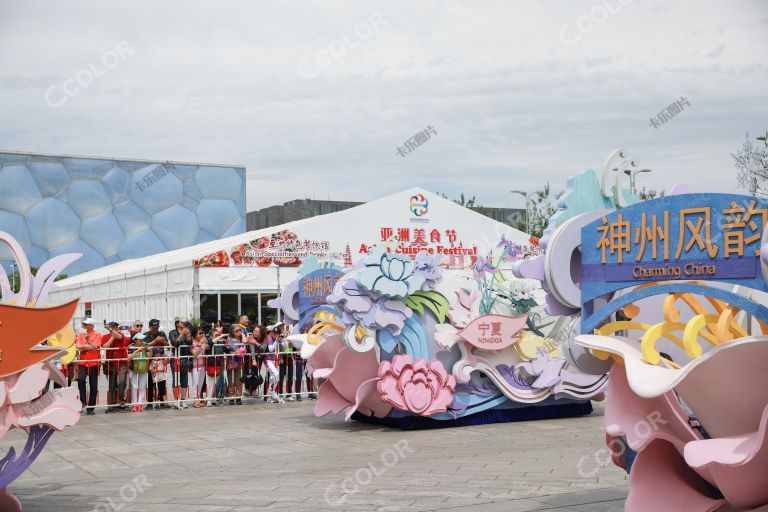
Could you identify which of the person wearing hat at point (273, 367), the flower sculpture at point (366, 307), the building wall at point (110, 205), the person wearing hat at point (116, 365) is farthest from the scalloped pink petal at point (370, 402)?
the building wall at point (110, 205)

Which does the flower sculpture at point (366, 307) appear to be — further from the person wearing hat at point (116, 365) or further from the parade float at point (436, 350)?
the person wearing hat at point (116, 365)

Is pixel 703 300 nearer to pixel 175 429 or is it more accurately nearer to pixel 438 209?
pixel 175 429

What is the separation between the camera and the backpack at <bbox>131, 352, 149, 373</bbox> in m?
14.2

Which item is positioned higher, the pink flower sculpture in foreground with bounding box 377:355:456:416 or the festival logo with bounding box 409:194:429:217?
the festival logo with bounding box 409:194:429:217

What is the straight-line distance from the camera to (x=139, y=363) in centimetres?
1424

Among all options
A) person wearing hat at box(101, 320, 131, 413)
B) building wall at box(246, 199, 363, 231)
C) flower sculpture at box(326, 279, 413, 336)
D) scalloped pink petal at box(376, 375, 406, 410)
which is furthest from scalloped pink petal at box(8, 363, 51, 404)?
building wall at box(246, 199, 363, 231)

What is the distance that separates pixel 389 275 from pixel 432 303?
31.1 inches

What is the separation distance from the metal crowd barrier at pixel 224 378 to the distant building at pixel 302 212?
22.5m

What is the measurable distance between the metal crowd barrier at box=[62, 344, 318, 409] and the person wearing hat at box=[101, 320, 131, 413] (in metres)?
0.03

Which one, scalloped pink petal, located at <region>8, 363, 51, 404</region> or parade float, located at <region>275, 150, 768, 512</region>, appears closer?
parade float, located at <region>275, 150, 768, 512</region>

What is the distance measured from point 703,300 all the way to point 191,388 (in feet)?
33.8

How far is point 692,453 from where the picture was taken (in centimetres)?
486

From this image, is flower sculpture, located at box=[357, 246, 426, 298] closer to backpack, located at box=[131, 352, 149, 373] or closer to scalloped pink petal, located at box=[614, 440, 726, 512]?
backpack, located at box=[131, 352, 149, 373]

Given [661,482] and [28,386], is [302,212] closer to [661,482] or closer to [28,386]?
Result: [28,386]
